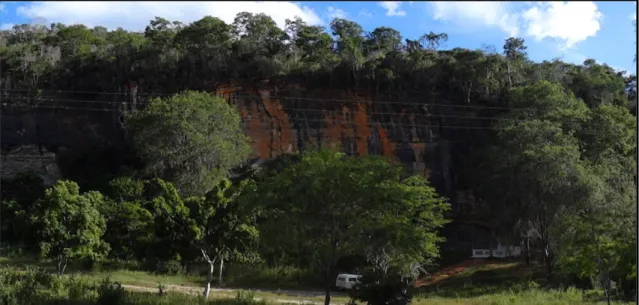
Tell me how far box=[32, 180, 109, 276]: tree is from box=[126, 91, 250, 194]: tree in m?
11.5

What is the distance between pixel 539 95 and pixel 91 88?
33.1 meters

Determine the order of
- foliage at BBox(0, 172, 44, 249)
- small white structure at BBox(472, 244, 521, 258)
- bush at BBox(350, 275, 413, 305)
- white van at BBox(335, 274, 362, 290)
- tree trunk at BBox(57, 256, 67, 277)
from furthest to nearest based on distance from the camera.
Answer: small white structure at BBox(472, 244, 521, 258)
foliage at BBox(0, 172, 44, 249)
white van at BBox(335, 274, 362, 290)
tree trunk at BBox(57, 256, 67, 277)
bush at BBox(350, 275, 413, 305)

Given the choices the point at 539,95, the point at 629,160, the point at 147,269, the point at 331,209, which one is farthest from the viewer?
the point at 539,95

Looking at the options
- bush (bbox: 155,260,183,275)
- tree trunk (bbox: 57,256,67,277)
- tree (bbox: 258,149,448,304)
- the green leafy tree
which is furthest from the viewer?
bush (bbox: 155,260,183,275)

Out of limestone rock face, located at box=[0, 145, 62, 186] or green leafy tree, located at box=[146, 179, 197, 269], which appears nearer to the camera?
green leafy tree, located at box=[146, 179, 197, 269]

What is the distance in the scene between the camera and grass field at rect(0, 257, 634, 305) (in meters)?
22.7

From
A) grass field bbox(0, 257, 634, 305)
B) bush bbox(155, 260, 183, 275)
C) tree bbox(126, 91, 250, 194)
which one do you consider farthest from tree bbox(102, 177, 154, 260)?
grass field bbox(0, 257, 634, 305)

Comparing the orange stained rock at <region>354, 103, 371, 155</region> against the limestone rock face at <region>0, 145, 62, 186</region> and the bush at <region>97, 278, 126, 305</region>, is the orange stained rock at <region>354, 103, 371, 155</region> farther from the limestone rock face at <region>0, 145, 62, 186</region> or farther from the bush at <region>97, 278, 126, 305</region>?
the bush at <region>97, 278, 126, 305</region>

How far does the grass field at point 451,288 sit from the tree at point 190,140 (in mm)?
7349

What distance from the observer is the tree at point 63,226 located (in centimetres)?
2353

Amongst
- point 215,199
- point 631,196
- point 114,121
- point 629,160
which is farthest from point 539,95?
point 114,121

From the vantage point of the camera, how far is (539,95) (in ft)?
127

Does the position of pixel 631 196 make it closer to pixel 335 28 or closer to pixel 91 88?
pixel 335 28

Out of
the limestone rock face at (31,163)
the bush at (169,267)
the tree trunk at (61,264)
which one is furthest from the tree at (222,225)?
the limestone rock face at (31,163)
